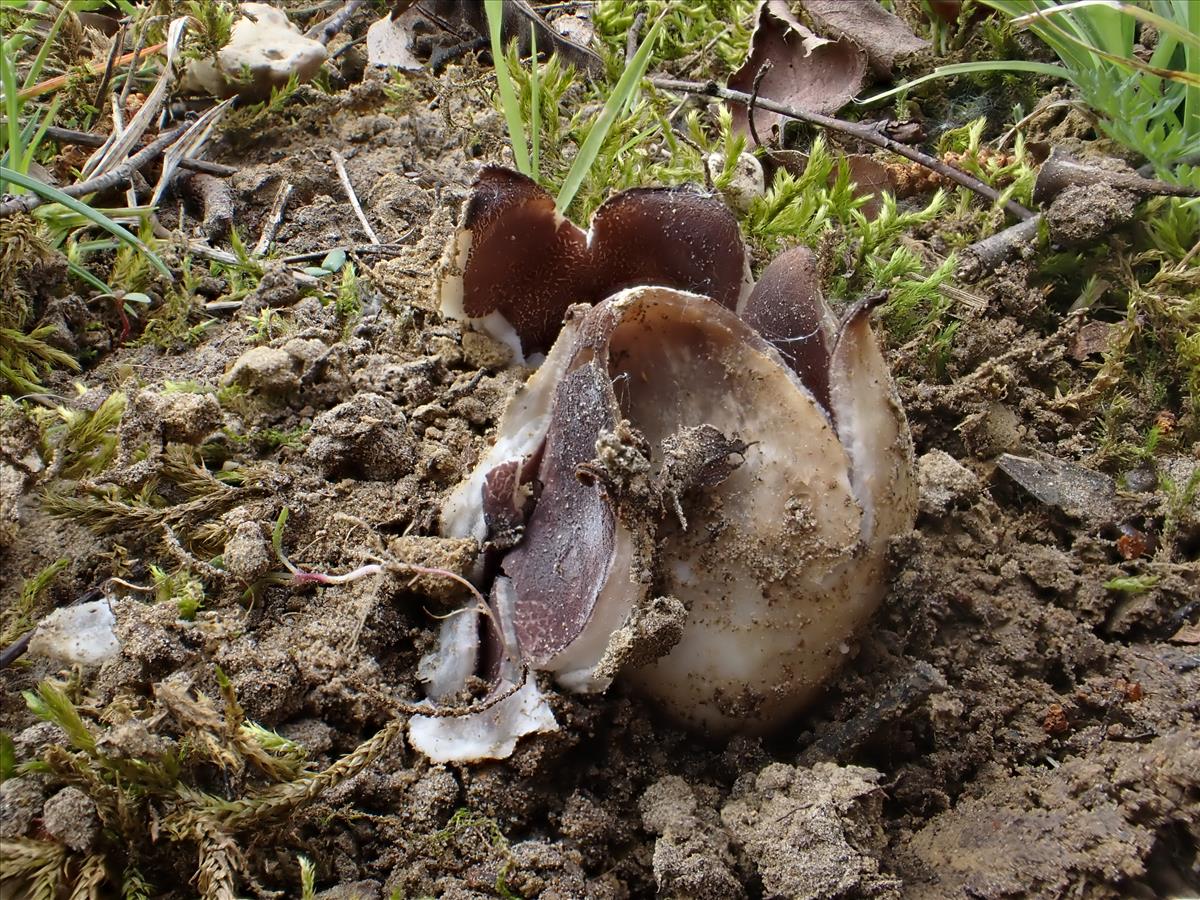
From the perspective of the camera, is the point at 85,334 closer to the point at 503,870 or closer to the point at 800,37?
the point at 503,870

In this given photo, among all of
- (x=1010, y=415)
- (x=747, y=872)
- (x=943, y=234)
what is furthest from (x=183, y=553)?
(x=943, y=234)

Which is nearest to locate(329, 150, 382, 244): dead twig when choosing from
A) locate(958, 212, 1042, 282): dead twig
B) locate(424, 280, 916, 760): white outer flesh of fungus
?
locate(424, 280, 916, 760): white outer flesh of fungus

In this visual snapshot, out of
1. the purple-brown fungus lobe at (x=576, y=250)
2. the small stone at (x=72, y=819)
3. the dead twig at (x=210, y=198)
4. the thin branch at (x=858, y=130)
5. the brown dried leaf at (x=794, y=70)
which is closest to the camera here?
the small stone at (x=72, y=819)

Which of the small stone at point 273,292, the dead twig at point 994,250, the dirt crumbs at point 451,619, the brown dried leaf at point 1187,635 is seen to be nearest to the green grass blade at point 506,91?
the dirt crumbs at point 451,619

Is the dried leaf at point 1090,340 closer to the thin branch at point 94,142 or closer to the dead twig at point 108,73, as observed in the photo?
the thin branch at point 94,142

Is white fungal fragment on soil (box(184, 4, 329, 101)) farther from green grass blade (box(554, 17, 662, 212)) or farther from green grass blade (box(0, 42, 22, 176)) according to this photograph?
green grass blade (box(554, 17, 662, 212))

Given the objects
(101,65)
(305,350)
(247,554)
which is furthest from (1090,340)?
(101,65)
